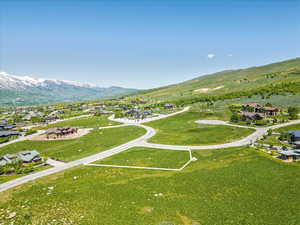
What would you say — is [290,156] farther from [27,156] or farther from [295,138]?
[27,156]

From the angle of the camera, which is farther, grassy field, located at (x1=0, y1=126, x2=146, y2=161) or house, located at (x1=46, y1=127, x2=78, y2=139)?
house, located at (x1=46, y1=127, x2=78, y2=139)

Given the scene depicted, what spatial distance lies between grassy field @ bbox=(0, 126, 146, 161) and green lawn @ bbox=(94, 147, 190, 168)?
1193 cm

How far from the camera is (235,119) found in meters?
95.4

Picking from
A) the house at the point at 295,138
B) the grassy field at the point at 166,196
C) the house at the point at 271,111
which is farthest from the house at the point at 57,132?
the house at the point at 271,111

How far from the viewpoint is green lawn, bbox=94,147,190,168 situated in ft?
165

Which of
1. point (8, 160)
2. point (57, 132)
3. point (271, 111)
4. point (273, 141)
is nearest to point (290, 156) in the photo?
point (273, 141)

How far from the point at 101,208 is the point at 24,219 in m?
11.8

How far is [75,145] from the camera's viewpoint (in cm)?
7425

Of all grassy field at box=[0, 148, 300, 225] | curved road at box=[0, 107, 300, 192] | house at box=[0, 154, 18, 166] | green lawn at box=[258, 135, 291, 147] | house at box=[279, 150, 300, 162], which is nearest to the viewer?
grassy field at box=[0, 148, 300, 225]

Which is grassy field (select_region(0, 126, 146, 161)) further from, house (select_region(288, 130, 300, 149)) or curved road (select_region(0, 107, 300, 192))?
house (select_region(288, 130, 300, 149))

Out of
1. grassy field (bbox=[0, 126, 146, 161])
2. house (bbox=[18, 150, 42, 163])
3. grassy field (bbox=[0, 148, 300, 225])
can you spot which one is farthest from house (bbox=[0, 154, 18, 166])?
grassy field (bbox=[0, 148, 300, 225])

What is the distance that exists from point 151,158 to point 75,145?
37.0m

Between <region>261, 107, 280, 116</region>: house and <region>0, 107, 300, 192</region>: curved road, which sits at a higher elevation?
<region>261, 107, 280, 116</region>: house

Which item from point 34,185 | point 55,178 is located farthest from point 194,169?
point 34,185
